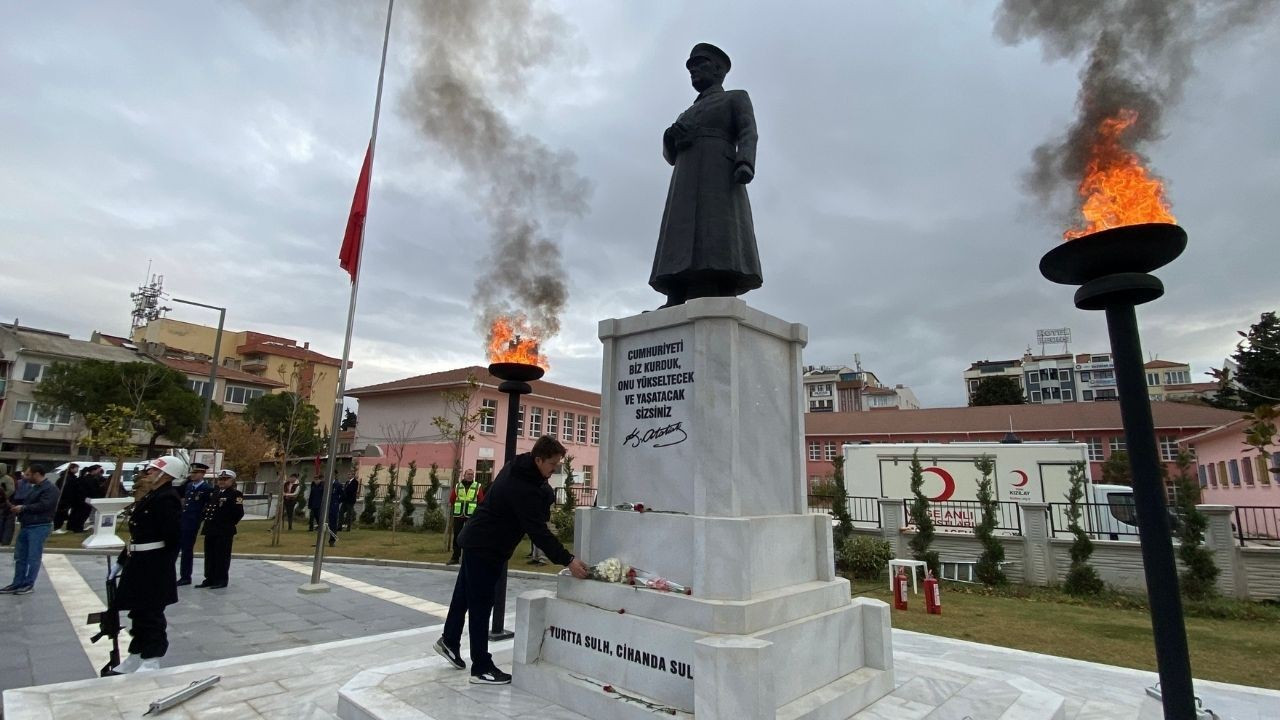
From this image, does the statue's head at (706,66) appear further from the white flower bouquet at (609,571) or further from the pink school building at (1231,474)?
the pink school building at (1231,474)

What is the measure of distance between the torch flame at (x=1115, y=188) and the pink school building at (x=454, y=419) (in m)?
29.0

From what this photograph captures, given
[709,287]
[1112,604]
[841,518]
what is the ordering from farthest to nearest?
[841,518] < [1112,604] < [709,287]

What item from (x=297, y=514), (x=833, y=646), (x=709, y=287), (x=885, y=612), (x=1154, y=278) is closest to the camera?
(x=1154, y=278)

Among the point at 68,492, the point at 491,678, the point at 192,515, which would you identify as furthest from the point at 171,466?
the point at 68,492

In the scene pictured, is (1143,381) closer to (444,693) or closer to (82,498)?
(444,693)

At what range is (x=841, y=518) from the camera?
14438 millimetres

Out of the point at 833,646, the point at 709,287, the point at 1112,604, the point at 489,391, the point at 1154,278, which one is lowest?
the point at 1112,604

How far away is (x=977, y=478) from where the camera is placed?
17469 millimetres

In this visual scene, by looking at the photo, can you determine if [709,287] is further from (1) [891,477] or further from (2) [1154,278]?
(1) [891,477]

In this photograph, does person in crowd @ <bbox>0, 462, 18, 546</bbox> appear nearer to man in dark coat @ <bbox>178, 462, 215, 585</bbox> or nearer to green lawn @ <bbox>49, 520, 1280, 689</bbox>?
green lawn @ <bbox>49, 520, 1280, 689</bbox>

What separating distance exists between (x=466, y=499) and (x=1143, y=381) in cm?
1248

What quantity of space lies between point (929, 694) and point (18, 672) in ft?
25.3

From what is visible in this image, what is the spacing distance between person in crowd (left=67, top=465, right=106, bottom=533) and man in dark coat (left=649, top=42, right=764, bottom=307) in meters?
17.0

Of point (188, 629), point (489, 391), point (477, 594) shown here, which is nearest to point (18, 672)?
point (188, 629)
